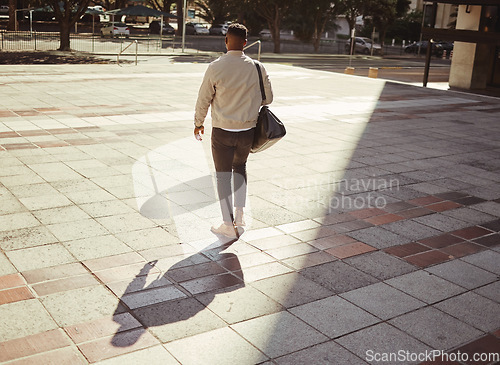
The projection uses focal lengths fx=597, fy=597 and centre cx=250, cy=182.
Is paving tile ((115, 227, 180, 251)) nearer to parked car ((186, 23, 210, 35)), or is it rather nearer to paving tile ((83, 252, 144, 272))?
paving tile ((83, 252, 144, 272))

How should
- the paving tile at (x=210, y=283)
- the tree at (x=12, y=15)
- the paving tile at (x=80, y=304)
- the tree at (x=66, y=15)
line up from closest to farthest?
1. the paving tile at (x=80, y=304)
2. the paving tile at (x=210, y=283)
3. the tree at (x=66, y=15)
4. the tree at (x=12, y=15)

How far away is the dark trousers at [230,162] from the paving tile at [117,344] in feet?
6.93

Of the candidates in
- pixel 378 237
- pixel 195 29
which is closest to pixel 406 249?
pixel 378 237

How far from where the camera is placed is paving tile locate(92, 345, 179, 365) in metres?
3.98

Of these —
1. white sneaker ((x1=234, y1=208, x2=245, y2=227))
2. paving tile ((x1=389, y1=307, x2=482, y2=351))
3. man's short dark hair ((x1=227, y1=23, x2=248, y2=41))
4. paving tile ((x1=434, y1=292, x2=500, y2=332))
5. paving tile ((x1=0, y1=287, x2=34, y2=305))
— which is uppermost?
man's short dark hair ((x1=227, y1=23, x2=248, y2=41))

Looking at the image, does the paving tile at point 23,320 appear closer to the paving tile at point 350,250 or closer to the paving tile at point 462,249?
the paving tile at point 350,250

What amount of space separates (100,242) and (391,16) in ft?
161

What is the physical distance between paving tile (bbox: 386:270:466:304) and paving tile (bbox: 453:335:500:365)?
662mm

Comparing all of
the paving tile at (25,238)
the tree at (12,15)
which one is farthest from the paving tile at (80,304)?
the tree at (12,15)

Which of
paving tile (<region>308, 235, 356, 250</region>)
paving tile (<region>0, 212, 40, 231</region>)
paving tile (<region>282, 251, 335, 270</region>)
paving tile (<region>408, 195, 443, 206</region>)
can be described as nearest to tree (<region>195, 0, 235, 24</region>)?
paving tile (<region>408, 195, 443, 206</region>)

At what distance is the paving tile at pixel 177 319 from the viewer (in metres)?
4.39

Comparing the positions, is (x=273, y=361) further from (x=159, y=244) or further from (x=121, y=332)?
(x=159, y=244)

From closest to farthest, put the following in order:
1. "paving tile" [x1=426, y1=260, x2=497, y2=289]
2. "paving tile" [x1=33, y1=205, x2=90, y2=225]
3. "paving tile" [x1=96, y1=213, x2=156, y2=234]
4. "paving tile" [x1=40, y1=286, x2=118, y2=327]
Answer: "paving tile" [x1=40, y1=286, x2=118, y2=327] < "paving tile" [x1=426, y1=260, x2=497, y2=289] < "paving tile" [x1=96, y1=213, x2=156, y2=234] < "paving tile" [x1=33, y1=205, x2=90, y2=225]

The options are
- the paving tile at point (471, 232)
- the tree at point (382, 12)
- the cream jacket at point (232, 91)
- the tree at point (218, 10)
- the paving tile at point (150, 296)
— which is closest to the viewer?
the paving tile at point (150, 296)
